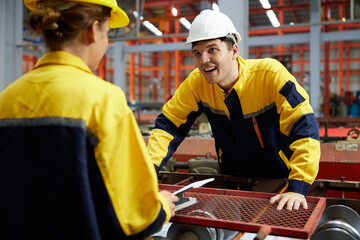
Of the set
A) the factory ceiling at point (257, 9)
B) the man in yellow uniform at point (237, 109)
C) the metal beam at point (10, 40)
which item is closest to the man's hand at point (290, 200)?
the man in yellow uniform at point (237, 109)

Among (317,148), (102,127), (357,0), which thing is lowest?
(317,148)

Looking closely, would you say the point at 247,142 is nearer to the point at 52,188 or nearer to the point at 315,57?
the point at 52,188

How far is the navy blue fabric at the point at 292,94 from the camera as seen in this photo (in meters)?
1.82

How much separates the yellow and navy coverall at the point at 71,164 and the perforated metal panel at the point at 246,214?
345mm

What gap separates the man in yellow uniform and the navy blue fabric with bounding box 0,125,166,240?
3.25 feet

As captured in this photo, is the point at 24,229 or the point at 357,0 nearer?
the point at 24,229

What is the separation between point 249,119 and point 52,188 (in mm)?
1353

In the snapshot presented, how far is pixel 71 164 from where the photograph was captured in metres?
0.93

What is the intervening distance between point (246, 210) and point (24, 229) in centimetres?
85

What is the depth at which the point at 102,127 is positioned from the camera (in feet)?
3.08

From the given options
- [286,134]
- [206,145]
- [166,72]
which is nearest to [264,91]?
[286,134]

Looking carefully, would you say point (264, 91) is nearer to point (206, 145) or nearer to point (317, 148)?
point (317, 148)

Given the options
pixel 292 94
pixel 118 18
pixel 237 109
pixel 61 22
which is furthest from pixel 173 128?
pixel 61 22

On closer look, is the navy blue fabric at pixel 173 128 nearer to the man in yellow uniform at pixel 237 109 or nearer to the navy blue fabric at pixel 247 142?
the man in yellow uniform at pixel 237 109
